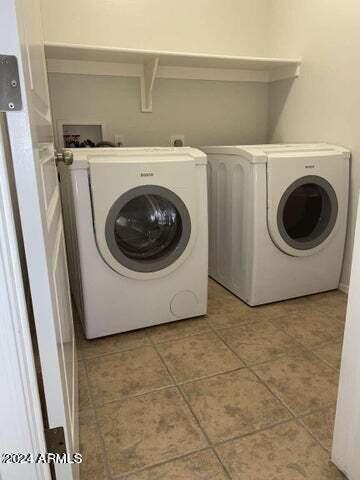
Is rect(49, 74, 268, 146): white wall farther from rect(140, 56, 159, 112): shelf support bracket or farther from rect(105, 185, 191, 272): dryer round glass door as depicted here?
rect(105, 185, 191, 272): dryer round glass door

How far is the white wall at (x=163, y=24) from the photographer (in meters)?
2.14

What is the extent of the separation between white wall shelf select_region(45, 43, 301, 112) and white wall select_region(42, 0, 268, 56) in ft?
0.37

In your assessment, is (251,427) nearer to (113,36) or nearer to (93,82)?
(93,82)

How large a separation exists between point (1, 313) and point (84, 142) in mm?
1888

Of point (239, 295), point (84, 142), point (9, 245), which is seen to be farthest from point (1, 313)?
point (84, 142)

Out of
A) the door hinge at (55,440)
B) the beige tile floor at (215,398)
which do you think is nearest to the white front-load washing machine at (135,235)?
the beige tile floor at (215,398)

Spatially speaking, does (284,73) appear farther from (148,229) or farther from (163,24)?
(148,229)

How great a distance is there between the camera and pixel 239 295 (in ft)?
7.13

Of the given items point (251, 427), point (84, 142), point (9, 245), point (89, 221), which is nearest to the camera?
point (9, 245)

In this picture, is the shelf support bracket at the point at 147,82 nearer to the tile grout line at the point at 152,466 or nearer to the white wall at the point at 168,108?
the white wall at the point at 168,108

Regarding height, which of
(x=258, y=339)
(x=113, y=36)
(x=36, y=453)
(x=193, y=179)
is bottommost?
(x=258, y=339)

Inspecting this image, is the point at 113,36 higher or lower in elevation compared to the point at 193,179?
higher

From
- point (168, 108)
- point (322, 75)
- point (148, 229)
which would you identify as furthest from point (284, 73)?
point (148, 229)

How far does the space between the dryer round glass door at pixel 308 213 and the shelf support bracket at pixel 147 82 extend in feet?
3.64
